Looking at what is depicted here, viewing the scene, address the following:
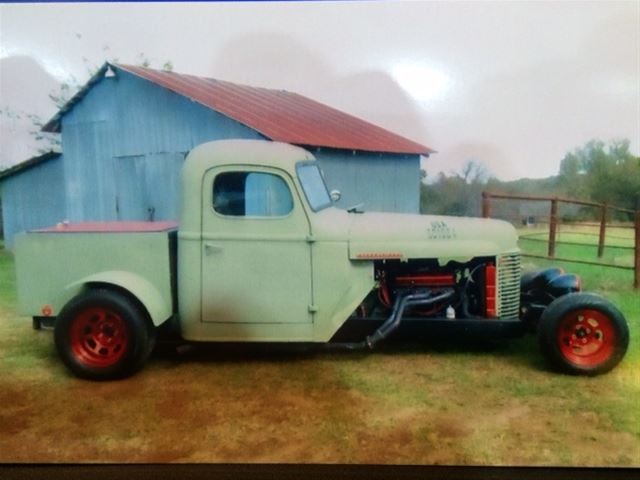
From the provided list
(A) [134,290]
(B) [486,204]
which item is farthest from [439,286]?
(A) [134,290]

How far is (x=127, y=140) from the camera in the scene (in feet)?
8.86

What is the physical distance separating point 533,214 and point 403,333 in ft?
2.53

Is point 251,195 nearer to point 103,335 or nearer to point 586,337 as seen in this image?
point 103,335

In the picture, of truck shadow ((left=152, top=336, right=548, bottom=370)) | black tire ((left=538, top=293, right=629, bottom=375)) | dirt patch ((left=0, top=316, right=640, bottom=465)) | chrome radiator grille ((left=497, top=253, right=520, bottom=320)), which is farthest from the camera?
chrome radiator grille ((left=497, top=253, right=520, bottom=320))

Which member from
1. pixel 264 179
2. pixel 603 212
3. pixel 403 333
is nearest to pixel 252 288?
pixel 264 179

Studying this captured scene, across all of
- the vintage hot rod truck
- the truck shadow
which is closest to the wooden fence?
the vintage hot rod truck

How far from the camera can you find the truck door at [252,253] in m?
2.80

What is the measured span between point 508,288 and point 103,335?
1838 mm

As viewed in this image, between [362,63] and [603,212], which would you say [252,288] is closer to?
[362,63]

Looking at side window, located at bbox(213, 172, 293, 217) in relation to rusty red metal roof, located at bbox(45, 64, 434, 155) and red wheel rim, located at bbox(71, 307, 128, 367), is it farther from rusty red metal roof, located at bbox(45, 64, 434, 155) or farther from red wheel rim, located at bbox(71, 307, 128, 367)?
red wheel rim, located at bbox(71, 307, 128, 367)

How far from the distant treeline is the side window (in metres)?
0.62

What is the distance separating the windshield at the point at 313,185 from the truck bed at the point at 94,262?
598mm

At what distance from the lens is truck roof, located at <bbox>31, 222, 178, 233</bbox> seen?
2.75 meters

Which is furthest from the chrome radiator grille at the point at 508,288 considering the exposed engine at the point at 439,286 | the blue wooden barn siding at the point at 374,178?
the blue wooden barn siding at the point at 374,178
